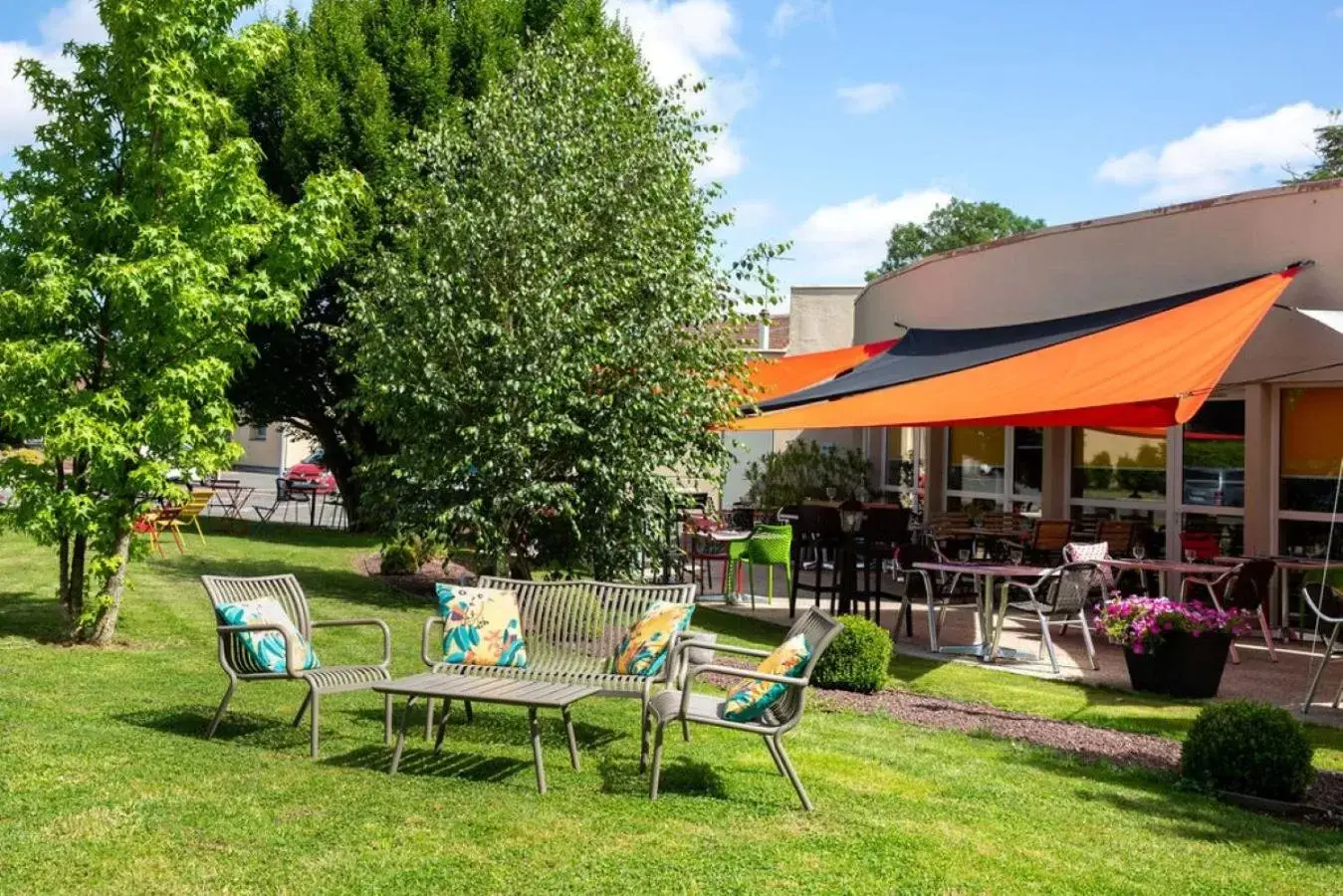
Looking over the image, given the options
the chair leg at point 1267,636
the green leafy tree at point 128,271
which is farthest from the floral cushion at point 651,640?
the chair leg at point 1267,636

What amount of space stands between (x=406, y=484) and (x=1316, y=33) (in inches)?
508

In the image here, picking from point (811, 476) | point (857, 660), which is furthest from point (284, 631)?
point (811, 476)

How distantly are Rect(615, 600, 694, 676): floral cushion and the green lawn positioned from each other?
1.30ft

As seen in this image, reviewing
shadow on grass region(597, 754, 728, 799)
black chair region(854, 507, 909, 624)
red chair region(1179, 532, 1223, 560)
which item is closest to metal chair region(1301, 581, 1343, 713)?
red chair region(1179, 532, 1223, 560)

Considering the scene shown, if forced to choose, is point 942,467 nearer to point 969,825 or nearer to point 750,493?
point 750,493

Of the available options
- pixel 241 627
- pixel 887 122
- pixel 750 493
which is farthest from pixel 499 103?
pixel 750 493

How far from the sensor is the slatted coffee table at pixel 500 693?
5008 mm

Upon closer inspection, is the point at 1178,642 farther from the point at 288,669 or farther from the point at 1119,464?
the point at 288,669

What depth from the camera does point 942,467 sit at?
14.9 m

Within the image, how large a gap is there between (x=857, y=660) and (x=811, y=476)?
11053 millimetres

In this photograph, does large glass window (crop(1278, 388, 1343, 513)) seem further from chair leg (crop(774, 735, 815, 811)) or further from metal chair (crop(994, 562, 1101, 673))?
chair leg (crop(774, 735, 815, 811))

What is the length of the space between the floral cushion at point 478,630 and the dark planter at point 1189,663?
4.06 metres

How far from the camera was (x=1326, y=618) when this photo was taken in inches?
272

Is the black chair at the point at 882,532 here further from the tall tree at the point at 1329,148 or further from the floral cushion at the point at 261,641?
the tall tree at the point at 1329,148
